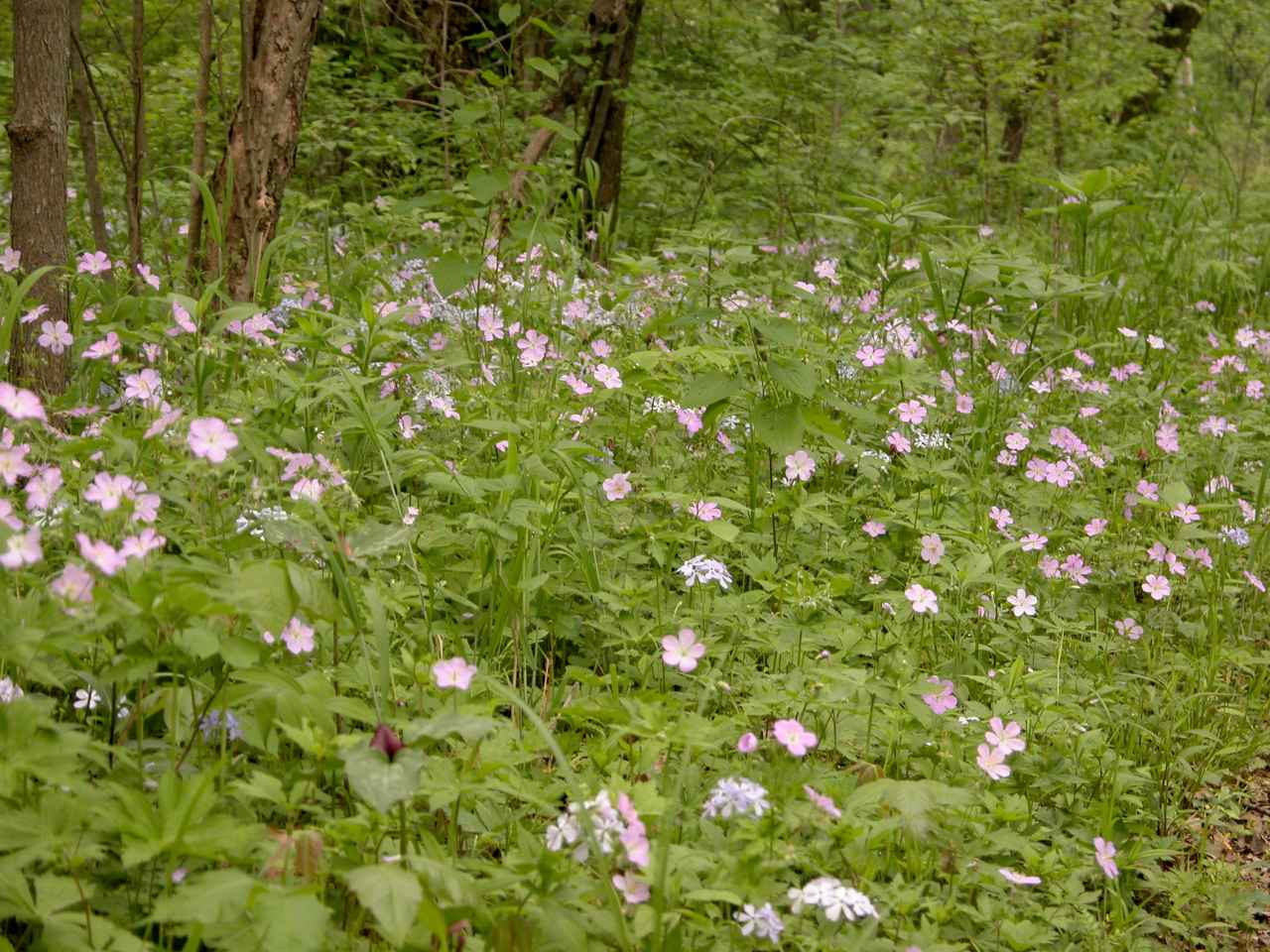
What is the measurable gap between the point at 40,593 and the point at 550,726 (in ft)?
2.97

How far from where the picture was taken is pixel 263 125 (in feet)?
12.5

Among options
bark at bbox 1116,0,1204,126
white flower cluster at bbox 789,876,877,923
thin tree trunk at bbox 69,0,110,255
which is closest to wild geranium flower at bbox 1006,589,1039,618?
white flower cluster at bbox 789,876,877,923

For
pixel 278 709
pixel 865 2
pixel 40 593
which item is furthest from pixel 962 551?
pixel 865 2

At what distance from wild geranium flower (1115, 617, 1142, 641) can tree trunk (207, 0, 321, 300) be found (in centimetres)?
255

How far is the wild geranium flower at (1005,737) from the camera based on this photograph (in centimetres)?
222

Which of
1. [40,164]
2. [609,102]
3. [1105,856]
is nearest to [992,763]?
[1105,856]

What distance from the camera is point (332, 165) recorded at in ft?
22.3

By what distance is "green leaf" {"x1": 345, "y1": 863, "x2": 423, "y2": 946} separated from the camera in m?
1.33

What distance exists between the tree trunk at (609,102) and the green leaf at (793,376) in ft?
8.79

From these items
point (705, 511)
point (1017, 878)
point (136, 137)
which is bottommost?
point (1017, 878)

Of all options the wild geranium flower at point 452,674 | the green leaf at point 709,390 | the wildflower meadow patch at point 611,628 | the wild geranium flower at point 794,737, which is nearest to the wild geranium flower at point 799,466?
the wildflower meadow patch at point 611,628

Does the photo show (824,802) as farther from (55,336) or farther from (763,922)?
(55,336)

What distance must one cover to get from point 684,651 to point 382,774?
771 mm

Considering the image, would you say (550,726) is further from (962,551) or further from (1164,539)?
(1164,539)
